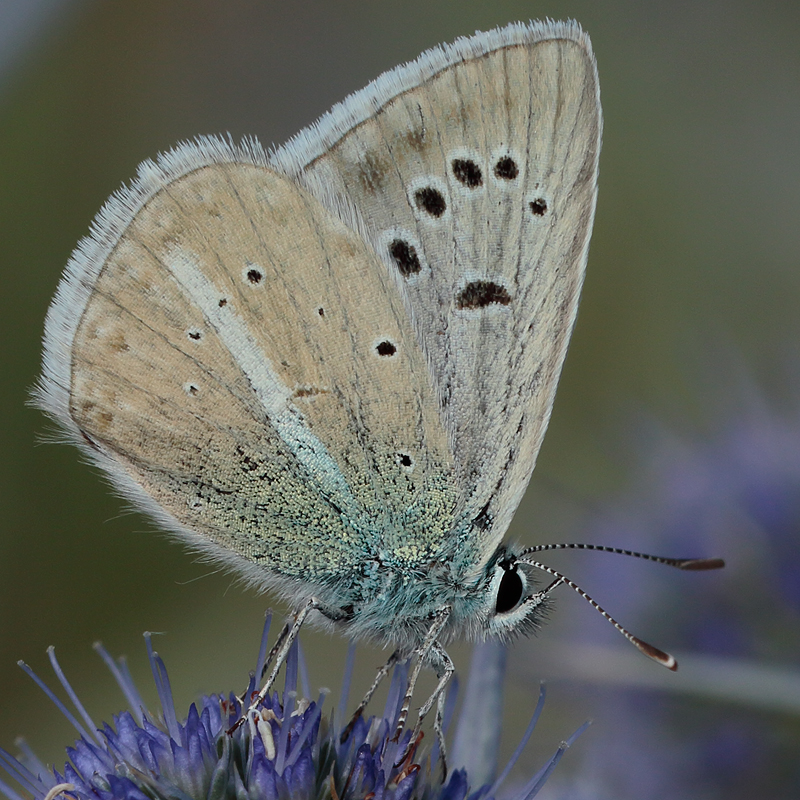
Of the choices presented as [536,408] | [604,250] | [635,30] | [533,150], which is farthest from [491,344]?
[635,30]

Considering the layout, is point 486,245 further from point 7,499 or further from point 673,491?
point 7,499

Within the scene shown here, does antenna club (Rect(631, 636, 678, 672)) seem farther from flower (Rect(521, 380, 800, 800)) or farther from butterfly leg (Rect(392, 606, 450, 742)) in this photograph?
butterfly leg (Rect(392, 606, 450, 742))

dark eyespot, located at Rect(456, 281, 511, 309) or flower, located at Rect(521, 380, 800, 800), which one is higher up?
dark eyespot, located at Rect(456, 281, 511, 309)

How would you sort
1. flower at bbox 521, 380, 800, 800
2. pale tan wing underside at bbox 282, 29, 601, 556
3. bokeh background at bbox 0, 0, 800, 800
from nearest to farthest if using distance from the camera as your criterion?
1. pale tan wing underside at bbox 282, 29, 601, 556
2. flower at bbox 521, 380, 800, 800
3. bokeh background at bbox 0, 0, 800, 800

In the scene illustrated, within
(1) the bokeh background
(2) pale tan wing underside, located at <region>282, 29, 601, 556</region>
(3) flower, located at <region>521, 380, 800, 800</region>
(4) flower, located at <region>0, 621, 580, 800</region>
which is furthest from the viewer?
(1) the bokeh background

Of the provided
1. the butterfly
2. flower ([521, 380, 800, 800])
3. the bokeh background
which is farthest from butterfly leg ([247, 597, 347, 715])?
the bokeh background

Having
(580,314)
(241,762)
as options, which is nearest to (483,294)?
(241,762)

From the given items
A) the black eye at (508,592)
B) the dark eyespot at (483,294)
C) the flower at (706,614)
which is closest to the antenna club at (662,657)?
the flower at (706,614)

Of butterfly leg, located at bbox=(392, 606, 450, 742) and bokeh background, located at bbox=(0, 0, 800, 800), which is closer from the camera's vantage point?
butterfly leg, located at bbox=(392, 606, 450, 742)
